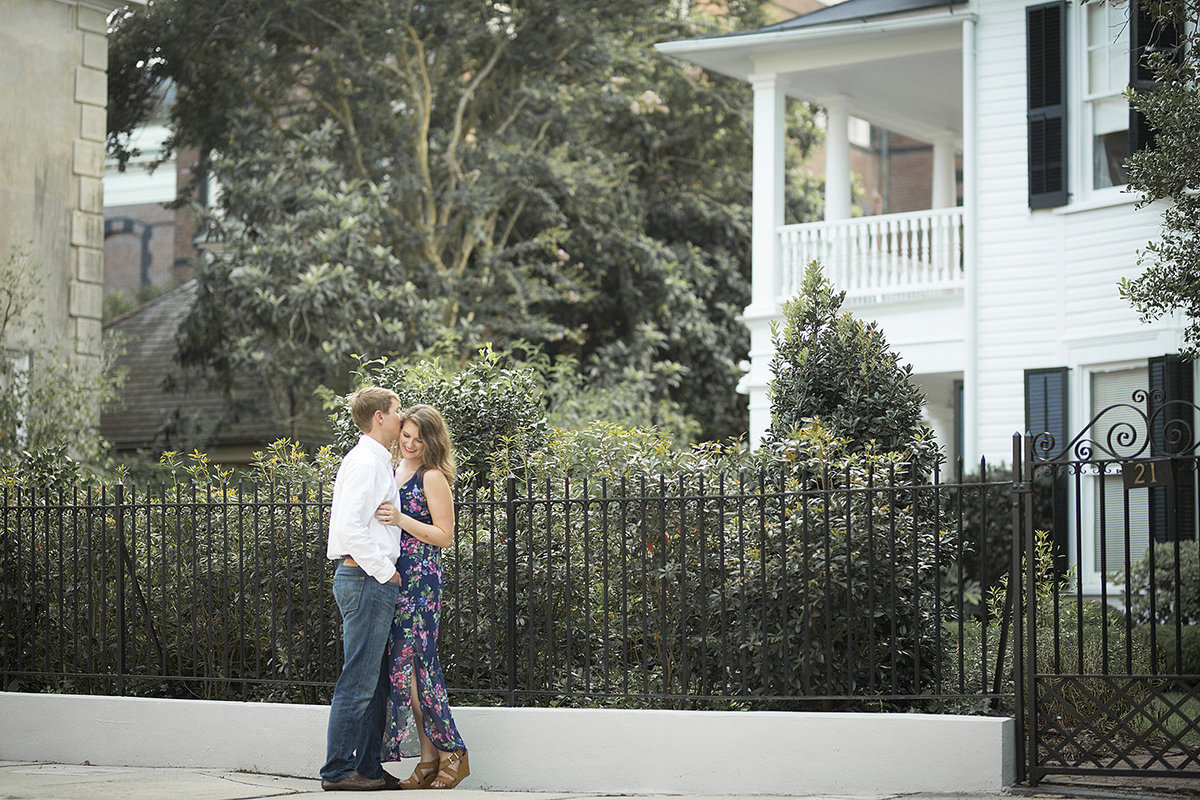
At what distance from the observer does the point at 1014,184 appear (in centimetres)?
1559

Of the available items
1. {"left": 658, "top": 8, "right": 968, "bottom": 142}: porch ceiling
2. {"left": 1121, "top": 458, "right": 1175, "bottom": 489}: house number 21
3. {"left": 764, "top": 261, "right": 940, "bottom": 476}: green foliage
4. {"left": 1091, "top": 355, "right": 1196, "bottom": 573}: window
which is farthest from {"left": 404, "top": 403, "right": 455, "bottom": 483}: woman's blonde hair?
{"left": 658, "top": 8, "right": 968, "bottom": 142}: porch ceiling

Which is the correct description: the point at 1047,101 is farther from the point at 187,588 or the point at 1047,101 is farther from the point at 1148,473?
the point at 187,588

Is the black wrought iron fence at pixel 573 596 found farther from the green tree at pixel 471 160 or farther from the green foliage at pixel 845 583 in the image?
the green tree at pixel 471 160

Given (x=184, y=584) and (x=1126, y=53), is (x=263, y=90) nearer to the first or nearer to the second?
(x=1126, y=53)

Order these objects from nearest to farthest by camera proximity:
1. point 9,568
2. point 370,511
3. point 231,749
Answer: point 370,511 → point 231,749 → point 9,568

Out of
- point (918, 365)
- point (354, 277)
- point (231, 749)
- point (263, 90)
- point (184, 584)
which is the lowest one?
point (231, 749)

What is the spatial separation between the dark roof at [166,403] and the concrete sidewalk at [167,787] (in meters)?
12.7

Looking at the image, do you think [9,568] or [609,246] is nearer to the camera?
[9,568]

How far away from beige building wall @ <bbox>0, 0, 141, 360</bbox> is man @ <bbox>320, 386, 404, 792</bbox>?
9.39m

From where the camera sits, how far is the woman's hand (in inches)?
277

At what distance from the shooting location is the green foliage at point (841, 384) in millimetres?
8281

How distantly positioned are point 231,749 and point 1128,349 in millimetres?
9830

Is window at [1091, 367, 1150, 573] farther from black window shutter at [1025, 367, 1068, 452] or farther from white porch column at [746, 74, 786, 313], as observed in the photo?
white porch column at [746, 74, 786, 313]

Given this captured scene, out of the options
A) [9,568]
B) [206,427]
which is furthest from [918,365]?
[206,427]
